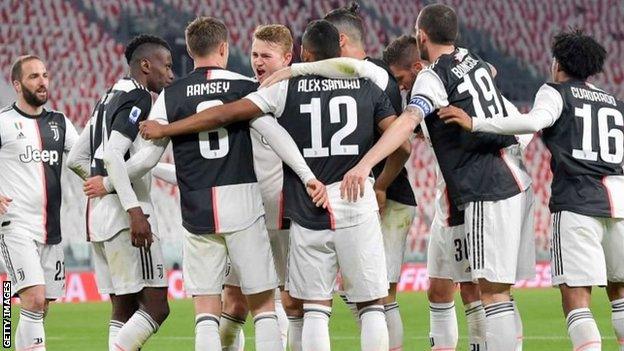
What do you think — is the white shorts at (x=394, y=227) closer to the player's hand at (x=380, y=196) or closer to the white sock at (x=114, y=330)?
the player's hand at (x=380, y=196)

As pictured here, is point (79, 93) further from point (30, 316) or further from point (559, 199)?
point (559, 199)

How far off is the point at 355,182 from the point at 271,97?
2.13 ft

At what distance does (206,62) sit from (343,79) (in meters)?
0.77

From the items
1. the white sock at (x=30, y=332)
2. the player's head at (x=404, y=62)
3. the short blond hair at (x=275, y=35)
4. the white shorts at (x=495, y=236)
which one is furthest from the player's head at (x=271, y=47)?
the white sock at (x=30, y=332)

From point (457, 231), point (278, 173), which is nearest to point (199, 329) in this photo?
point (278, 173)

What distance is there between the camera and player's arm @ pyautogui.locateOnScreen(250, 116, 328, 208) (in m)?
5.91

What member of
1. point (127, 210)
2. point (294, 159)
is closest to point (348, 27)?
point (294, 159)

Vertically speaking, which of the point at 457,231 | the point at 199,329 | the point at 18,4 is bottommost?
the point at 199,329

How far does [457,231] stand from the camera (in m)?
6.82

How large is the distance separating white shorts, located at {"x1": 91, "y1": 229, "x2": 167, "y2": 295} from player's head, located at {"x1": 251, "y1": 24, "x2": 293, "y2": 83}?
48.9 inches

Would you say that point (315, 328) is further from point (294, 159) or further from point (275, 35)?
point (275, 35)

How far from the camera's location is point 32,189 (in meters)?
7.85

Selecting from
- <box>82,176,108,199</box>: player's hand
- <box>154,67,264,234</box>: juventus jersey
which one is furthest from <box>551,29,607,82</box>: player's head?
<box>82,176,108,199</box>: player's hand

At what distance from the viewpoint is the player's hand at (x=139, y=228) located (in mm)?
6422
